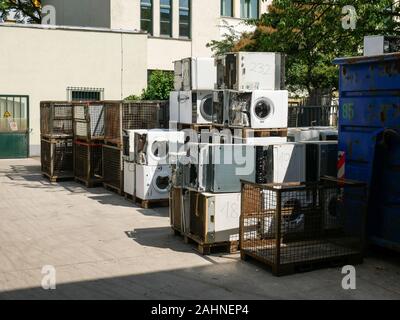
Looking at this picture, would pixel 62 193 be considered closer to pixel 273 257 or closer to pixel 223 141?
pixel 223 141

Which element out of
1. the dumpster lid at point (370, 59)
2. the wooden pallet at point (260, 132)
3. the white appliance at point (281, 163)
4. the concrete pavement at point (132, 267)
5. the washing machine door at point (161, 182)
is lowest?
the concrete pavement at point (132, 267)

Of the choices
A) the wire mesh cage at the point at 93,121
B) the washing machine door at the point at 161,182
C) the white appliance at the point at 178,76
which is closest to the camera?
the washing machine door at the point at 161,182

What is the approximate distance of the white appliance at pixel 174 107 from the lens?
13.5 metres

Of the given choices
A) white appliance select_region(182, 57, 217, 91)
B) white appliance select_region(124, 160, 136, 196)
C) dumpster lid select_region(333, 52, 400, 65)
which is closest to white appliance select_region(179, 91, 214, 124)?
white appliance select_region(182, 57, 217, 91)

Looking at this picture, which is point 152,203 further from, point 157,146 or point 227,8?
point 227,8

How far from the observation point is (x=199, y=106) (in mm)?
12836

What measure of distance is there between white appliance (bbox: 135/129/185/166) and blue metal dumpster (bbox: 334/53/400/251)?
4.54 m

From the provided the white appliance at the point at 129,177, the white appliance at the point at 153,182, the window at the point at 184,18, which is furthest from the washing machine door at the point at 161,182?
the window at the point at 184,18

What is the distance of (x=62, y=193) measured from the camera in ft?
46.3

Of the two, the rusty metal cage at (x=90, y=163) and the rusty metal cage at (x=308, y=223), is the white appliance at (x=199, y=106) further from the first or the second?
the rusty metal cage at (x=308, y=223)

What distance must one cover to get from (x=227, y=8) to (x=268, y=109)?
22182mm

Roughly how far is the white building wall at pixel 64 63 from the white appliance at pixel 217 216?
1580cm

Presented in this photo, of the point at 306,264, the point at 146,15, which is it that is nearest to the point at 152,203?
the point at 306,264
